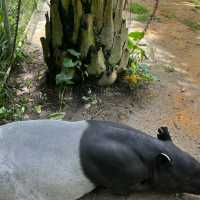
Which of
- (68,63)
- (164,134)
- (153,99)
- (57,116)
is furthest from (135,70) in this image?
(164,134)

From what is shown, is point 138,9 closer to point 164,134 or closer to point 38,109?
point 38,109

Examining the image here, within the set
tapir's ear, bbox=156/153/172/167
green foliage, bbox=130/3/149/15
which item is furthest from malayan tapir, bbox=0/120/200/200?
green foliage, bbox=130/3/149/15

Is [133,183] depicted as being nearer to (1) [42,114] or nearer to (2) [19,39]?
(1) [42,114]

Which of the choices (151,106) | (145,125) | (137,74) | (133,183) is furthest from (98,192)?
(137,74)

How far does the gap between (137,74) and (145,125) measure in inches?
30.5

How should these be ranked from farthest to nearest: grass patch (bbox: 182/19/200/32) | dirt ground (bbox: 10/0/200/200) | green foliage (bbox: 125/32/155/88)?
grass patch (bbox: 182/19/200/32), green foliage (bbox: 125/32/155/88), dirt ground (bbox: 10/0/200/200)

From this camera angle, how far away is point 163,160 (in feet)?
11.1

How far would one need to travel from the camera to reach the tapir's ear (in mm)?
3371

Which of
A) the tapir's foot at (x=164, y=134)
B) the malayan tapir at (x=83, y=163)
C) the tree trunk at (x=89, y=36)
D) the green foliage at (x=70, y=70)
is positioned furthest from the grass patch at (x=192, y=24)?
the malayan tapir at (x=83, y=163)

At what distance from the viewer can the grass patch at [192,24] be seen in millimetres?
6883

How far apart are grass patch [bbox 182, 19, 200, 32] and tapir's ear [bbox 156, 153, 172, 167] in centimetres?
381

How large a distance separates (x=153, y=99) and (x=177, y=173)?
1.63m

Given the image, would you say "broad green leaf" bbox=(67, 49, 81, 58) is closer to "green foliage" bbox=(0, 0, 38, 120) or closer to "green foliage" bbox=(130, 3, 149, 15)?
"green foliage" bbox=(0, 0, 38, 120)

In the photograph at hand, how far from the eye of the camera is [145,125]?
454cm
